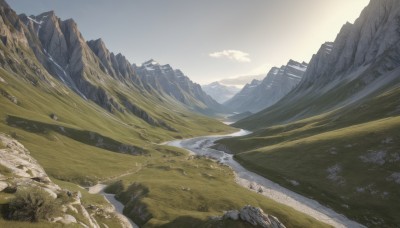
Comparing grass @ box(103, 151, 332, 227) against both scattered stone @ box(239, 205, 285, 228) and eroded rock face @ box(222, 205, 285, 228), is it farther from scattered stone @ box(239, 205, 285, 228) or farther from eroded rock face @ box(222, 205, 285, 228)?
scattered stone @ box(239, 205, 285, 228)

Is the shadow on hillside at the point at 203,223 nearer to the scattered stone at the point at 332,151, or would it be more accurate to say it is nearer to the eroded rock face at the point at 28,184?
the eroded rock face at the point at 28,184

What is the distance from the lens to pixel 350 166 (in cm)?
8612

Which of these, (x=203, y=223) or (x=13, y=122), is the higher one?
(x=13, y=122)

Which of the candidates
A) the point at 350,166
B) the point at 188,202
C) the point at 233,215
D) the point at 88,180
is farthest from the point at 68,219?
the point at 350,166

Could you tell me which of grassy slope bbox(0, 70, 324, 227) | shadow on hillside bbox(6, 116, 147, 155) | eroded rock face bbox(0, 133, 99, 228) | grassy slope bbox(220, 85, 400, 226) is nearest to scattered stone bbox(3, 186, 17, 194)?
eroded rock face bbox(0, 133, 99, 228)

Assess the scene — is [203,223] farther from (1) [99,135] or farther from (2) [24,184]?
(1) [99,135]

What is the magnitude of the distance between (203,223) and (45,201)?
24.1 metres

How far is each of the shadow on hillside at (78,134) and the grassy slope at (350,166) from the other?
5303cm

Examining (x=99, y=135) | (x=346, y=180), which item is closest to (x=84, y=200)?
(x=346, y=180)

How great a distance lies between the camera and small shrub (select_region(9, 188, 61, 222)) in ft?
95.2

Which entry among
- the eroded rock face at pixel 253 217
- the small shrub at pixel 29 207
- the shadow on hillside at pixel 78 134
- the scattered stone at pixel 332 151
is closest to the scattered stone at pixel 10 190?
the small shrub at pixel 29 207

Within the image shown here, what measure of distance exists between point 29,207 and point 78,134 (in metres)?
119

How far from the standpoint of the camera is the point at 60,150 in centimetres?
10888

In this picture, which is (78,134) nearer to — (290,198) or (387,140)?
(290,198)
